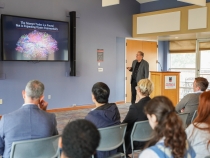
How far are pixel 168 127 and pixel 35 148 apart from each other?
1155 millimetres

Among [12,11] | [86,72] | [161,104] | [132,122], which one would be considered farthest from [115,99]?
[161,104]

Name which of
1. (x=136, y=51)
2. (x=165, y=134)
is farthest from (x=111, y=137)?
(x=136, y=51)

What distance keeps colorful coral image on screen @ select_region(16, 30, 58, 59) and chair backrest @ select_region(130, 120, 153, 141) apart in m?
4.34

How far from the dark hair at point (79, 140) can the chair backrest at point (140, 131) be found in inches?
70.3

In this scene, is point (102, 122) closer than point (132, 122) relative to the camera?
Yes

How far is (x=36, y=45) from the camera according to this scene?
662cm

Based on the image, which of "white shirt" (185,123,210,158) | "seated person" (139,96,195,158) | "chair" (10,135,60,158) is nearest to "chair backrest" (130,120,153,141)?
"white shirt" (185,123,210,158)

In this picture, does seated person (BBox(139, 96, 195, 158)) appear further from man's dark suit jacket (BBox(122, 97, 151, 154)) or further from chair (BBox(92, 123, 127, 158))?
man's dark suit jacket (BBox(122, 97, 151, 154))

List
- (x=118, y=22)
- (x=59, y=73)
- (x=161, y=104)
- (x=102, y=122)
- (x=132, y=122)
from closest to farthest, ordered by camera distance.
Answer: (x=161, y=104)
(x=102, y=122)
(x=132, y=122)
(x=59, y=73)
(x=118, y=22)

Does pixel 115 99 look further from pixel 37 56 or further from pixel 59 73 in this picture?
pixel 37 56

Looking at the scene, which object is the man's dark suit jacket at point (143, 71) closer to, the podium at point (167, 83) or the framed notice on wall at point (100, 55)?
the podium at point (167, 83)

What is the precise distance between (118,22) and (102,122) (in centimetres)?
634

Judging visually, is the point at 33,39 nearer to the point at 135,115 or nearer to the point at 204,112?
the point at 135,115

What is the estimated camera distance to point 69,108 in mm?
7480
